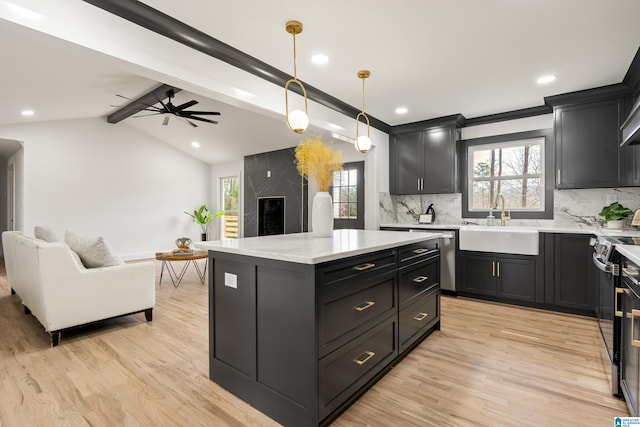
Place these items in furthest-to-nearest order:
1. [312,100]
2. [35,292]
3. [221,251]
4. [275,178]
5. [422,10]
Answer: [275,178] < [312,100] < [35,292] < [422,10] < [221,251]

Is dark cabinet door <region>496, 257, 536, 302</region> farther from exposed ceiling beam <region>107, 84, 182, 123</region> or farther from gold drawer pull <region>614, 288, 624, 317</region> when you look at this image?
exposed ceiling beam <region>107, 84, 182, 123</region>

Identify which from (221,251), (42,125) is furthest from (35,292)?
(42,125)

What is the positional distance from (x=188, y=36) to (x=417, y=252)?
8.09 ft

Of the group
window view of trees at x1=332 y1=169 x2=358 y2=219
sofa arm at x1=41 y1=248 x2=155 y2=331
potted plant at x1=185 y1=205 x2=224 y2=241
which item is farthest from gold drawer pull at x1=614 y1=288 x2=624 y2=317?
potted plant at x1=185 y1=205 x2=224 y2=241

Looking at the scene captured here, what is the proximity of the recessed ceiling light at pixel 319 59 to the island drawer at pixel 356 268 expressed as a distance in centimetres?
185

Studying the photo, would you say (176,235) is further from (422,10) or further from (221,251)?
(422,10)

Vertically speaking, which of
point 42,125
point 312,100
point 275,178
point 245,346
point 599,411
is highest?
point 42,125

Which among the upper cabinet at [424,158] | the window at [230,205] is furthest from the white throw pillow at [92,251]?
the window at [230,205]

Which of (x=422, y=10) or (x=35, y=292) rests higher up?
(x=422, y=10)

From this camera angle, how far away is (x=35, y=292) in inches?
114

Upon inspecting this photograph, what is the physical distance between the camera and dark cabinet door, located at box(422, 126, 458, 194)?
467 centimetres

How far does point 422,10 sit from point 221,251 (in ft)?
7.00

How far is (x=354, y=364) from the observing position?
1924mm

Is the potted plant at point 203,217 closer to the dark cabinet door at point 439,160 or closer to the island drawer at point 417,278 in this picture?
the dark cabinet door at point 439,160
